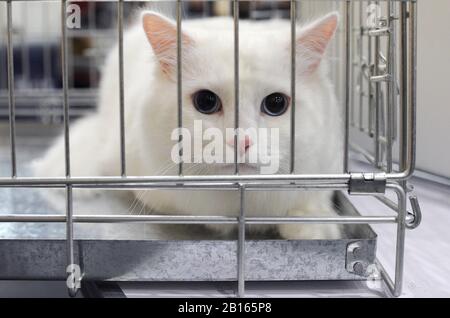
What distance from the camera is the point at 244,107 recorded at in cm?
94

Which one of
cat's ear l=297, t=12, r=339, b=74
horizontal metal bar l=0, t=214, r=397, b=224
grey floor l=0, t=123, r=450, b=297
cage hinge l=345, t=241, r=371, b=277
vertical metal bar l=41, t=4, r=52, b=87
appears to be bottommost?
grey floor l=0, t=123, r=450, b=297

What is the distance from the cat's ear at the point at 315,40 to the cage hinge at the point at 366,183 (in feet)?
0.87

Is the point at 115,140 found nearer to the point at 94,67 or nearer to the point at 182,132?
the point at 182,132

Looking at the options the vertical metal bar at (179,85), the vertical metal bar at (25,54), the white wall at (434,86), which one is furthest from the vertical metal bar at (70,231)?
the vertical metal bar at (25,54)

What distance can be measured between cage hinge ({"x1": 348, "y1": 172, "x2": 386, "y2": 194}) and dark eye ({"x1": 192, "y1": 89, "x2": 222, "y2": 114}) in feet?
0.85

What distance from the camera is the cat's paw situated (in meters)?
0.99

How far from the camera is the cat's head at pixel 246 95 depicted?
3.10 ft

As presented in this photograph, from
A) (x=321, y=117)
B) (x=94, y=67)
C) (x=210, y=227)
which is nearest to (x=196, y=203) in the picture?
(x=210, y=227)

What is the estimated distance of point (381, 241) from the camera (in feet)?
3.91

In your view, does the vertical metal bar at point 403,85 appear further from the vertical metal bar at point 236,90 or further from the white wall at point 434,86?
the white wall at point 434,86

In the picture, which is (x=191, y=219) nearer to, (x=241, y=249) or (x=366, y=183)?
(x=241, y=249)

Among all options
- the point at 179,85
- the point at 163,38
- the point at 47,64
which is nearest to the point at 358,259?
the point at 179,85

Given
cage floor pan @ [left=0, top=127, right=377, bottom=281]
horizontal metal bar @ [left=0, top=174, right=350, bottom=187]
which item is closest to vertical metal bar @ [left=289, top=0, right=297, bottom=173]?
horizontal metal bar @ [left=0, top=174, right=350, bottom=187]

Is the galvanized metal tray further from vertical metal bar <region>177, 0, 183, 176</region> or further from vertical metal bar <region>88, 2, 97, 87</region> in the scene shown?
vertical metal bar <region>88, 2, 97, 87</region>
